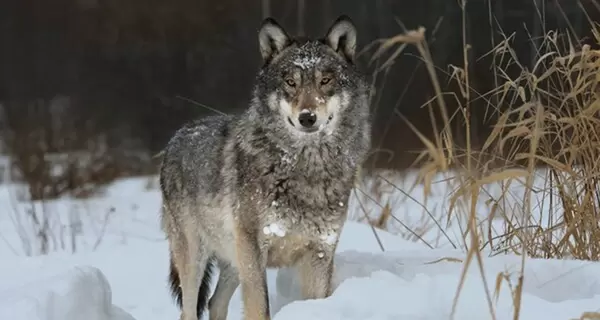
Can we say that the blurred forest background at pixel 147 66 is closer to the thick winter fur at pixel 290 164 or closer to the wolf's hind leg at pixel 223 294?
the wolf's hind leg at pixel 223 294

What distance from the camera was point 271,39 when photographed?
4.14 metres

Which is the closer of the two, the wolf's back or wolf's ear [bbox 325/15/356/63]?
wolf's ear [bbox 325/15/356/63]

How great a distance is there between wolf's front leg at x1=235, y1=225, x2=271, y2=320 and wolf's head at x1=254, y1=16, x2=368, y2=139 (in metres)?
0.53

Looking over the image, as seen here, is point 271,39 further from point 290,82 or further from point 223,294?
point 223,294

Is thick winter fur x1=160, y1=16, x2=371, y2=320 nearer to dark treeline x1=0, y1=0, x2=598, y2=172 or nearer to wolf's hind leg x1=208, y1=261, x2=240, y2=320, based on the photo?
wolf's hind leg x1=208, y1=261, x2=240, y2=320

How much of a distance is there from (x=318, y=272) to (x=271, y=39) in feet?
3.83

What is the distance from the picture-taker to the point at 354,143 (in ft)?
13.3

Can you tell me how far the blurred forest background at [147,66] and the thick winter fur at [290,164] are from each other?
20.9 feet

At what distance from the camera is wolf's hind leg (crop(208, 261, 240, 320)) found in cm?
475

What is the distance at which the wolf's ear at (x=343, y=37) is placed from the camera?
13.4 ft

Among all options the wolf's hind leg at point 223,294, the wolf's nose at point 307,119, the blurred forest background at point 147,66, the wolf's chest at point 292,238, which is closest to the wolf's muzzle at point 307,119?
the wolf's nose at point 307,119

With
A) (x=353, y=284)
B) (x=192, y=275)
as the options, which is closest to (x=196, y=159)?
(x=192, y=275)

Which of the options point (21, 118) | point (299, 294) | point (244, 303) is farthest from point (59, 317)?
point (21, 118)

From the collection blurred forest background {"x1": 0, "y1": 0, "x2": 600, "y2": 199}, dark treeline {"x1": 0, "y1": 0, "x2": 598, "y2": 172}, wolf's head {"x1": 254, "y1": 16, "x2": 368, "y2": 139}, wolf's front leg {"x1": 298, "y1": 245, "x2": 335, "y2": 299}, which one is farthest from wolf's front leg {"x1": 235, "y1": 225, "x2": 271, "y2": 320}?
dark treeline {"x1": 0, "y1": 0, "x2": 598, "y2": 172}
